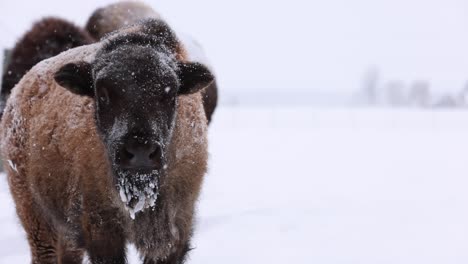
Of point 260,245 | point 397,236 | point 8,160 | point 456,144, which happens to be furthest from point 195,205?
point 456,144

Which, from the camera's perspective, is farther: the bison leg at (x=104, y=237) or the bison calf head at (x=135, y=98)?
the bison leg at (x=104, y=237)

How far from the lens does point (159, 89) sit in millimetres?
3400

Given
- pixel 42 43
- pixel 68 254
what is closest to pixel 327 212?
pixel 68 254

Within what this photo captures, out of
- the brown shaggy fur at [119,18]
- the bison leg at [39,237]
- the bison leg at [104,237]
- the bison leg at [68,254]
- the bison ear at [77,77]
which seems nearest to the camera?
the bison ear at [77,77]

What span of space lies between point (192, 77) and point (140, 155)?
79cm

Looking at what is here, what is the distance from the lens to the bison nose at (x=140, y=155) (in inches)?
122

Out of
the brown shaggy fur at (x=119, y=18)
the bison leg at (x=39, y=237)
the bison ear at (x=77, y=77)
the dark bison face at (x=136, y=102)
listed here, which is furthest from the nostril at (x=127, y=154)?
the brown shaggy fur at (x=119, y=18)

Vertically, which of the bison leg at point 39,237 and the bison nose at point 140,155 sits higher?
the bison nose at point 140,155

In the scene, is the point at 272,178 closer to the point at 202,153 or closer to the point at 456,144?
the point at 202,153

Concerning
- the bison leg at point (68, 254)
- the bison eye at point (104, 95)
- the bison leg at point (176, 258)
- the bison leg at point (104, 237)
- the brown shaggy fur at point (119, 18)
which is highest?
the bison eye at point (104, 95)

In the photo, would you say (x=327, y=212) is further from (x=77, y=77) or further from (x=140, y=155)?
(x=140, y=155)

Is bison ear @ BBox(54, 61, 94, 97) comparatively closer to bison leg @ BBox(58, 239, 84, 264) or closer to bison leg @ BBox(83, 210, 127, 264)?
bison leg @ BBox(83, 210, 127, 264)

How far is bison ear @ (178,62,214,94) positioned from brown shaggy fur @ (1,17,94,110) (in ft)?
8.34

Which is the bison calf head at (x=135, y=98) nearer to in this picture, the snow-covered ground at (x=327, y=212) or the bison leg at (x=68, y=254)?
the bison leg at (x=68, y=254)
